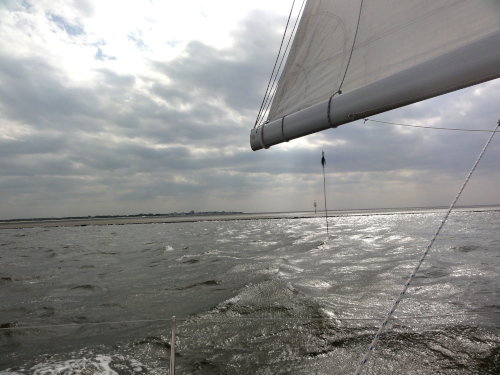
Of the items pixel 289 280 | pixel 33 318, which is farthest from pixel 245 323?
pixel 33 318

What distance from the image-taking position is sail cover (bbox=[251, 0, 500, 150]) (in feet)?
7.55

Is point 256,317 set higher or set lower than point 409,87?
lower

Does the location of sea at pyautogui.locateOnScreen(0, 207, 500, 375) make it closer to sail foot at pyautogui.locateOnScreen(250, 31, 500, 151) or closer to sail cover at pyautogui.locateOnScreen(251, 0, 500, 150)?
sail foot at pyautogui.locateOnScreen(250, 31, 500, 151)

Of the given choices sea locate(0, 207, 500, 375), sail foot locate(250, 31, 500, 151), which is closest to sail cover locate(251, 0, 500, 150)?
sail foot locate(250, 31, 500, 151)

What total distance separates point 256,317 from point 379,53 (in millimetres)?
3896

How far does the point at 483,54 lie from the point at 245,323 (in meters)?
3.97

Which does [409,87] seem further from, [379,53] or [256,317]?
[256,317]

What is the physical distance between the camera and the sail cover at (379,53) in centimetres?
230

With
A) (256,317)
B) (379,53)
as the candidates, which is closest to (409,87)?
(379,53)

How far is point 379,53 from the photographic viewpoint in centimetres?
304

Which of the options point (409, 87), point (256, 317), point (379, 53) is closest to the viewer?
point (409, 87)

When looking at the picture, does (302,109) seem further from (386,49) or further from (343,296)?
(343,296)

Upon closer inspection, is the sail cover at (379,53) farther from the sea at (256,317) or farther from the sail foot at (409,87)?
the sea at (256,317)

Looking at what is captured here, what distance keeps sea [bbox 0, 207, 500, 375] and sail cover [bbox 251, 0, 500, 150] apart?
8.03 ft
